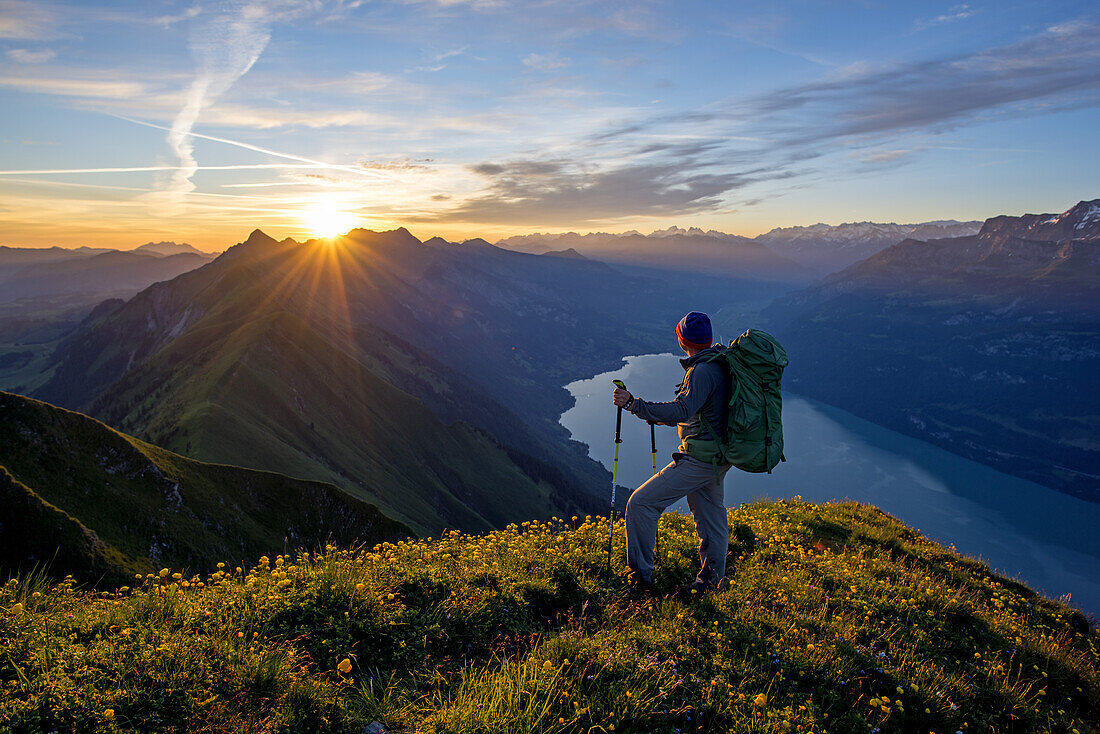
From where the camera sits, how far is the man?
7559mm

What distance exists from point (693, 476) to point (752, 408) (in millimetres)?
1357

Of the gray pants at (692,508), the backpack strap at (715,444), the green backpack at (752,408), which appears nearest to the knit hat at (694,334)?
the green backpack at (752,408)

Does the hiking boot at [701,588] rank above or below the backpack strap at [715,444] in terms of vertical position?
below

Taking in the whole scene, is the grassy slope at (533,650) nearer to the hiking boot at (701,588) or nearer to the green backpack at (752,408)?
the hiking boot at (701,588)

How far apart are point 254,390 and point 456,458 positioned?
63851 millimetres

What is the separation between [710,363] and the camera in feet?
25.4

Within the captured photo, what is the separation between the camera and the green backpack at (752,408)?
24.5 feet

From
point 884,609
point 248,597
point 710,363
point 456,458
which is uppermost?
point 710,363

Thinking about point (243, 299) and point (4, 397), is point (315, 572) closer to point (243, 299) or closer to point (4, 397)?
point (4, 397)

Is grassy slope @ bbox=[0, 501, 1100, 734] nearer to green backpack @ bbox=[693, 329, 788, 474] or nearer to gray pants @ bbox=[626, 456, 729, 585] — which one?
gray pants @ bbox=[626, 456, 729, 585]

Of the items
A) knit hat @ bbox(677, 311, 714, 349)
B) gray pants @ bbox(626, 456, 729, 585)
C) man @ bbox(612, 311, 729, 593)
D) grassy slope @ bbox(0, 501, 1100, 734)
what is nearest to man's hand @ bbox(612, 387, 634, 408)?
man @ bbox(612, 311, 729, 593)

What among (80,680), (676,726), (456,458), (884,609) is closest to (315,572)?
(80,680)

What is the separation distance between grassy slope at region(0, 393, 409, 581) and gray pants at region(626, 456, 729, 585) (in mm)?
20676

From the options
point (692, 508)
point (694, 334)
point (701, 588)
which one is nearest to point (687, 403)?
point (694, 334)
